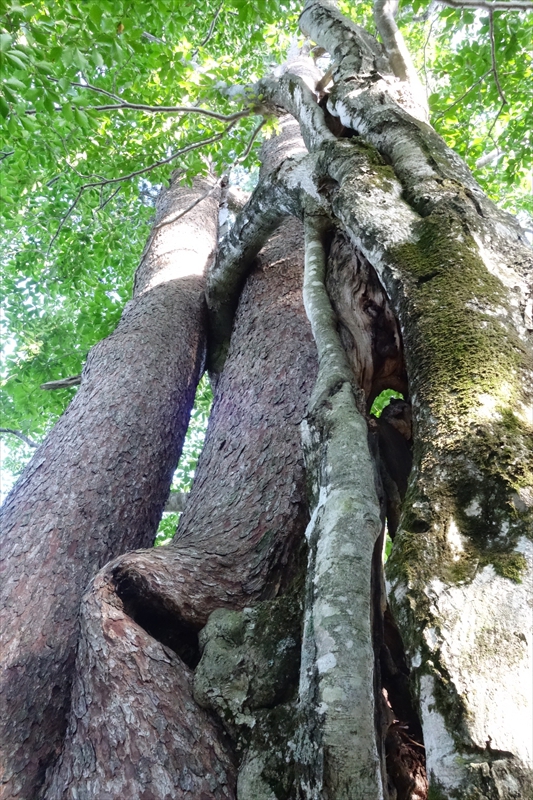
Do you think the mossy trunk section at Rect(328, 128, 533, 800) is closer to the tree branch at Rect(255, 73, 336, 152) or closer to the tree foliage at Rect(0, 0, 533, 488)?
the tree branch at Rect(255, 73, 336, 152)

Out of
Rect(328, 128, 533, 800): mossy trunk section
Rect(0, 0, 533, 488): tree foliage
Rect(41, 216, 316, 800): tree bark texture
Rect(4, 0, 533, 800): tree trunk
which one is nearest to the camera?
Rect(328, 128, 533, 800): mossy trunk section

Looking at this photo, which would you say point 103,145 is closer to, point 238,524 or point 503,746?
point 238,524

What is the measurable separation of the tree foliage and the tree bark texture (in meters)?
1.66

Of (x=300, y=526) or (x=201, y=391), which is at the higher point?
(x=201, y=391)

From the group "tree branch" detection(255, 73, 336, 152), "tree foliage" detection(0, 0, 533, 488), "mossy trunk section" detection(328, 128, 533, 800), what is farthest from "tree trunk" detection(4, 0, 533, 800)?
"tree foliage" detection(0, 0, 533, 488)

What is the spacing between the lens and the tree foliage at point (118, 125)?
9.78 ft

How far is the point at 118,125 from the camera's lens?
579 cm

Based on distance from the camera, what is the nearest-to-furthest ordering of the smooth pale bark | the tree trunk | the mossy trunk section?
the mossy trunk section → the tree trunk → the smooth pale bark

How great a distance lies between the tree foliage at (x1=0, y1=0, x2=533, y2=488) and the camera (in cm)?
298

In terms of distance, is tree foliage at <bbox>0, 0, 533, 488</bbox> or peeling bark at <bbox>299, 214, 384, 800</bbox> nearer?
peeling bark at <bbox>299, 214, 384, 800</bbox>

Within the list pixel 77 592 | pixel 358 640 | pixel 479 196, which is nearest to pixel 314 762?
pixel 358 640

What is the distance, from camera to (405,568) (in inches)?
48.5

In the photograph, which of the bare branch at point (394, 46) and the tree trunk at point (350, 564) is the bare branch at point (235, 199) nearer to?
the bare branch at point (394, 46)

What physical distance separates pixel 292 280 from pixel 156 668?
2438mm
